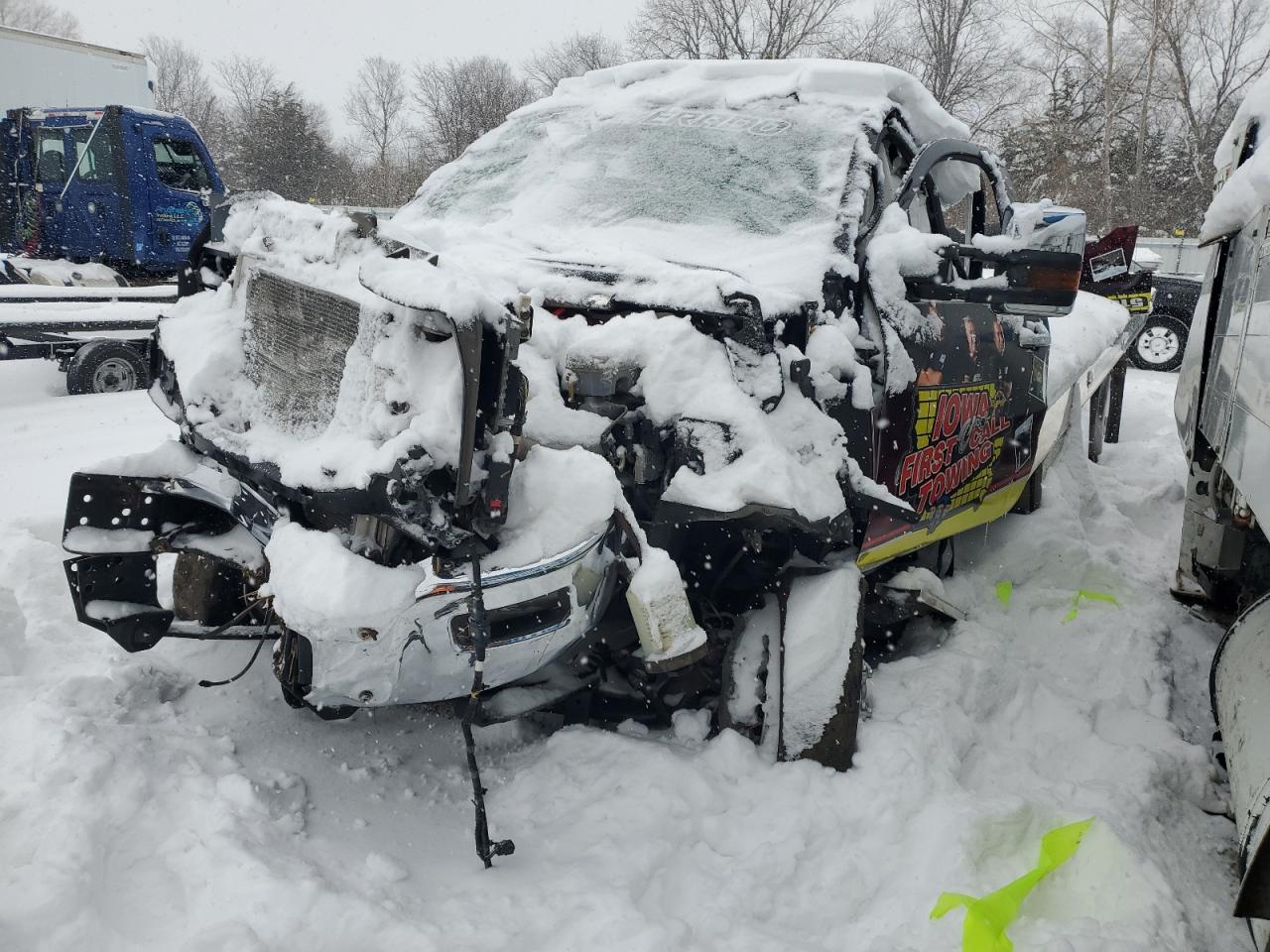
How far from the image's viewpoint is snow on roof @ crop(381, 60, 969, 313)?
2.97m

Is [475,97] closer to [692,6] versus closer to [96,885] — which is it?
[692,6]

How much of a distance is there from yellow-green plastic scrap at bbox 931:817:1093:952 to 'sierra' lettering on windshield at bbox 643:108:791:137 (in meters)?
2.58

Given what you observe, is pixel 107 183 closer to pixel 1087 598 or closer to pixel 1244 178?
pixel 1087 598

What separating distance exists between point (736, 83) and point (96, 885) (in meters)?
3.48

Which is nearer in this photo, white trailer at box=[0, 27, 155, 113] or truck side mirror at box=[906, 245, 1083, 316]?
truck side mirror at box=[906, 245, 1083, 316]

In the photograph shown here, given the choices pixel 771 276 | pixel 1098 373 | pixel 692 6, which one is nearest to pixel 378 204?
pixel 692 6

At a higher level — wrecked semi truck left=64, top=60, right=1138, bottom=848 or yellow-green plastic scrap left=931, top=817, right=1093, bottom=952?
wrecked semi truck left=64, top=60, right=1138, bottom=848

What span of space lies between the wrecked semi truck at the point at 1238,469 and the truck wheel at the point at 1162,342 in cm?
859

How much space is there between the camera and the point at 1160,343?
12.2 metres

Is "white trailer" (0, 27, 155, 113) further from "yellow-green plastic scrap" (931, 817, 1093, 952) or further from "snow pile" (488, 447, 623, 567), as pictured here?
"yellow-green plastic scrap" (931, 817, 1093, 952)

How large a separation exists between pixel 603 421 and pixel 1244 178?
7.48 feet

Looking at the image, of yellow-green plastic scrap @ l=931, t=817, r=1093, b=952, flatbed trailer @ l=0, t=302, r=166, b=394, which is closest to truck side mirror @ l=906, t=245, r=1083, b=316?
yellow-green plastic scrap @ l=931, t=817, r=1093, b=952

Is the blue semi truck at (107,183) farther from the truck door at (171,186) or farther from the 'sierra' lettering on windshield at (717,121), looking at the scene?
the 'sierra' lettering on windshield at (717,121)

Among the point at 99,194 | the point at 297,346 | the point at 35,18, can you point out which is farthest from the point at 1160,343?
the point at 35,18
